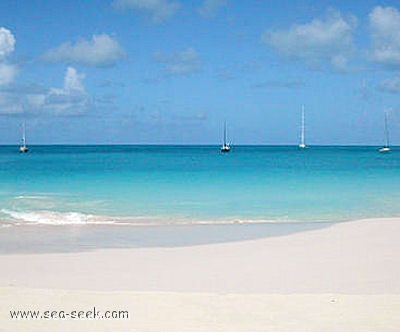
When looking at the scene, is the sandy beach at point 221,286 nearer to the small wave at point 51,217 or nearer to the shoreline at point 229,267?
the shoreline at point 229,267

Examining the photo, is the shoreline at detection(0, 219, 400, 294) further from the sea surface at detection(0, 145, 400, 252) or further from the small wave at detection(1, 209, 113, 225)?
the small wave at detection(1, 209, 113, 225)

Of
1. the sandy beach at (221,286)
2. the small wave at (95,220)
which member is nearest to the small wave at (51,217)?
the small wave at (95,220)

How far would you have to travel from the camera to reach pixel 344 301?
678 centimetres

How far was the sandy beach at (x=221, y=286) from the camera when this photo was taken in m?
5.95

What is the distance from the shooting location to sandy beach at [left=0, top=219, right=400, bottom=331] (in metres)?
5.95

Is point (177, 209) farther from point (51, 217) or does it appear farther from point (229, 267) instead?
point (229, 267)

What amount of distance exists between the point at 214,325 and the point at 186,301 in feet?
3.22

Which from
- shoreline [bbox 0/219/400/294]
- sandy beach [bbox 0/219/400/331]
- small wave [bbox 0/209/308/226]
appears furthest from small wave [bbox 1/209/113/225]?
sandy beach [bbox 0/219/400/331]

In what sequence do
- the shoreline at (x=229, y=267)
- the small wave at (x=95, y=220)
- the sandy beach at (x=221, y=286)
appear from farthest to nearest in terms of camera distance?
the small wave at (x=95, y=220), the shoreline at (x=229, y=267), the sandy beach at (x=221, y=286)

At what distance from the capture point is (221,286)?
25.7 ft

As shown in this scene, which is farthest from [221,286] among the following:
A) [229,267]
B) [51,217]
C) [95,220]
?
[51,217]

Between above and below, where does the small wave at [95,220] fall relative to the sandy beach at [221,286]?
below

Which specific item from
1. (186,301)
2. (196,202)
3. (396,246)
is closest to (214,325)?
(186,301)

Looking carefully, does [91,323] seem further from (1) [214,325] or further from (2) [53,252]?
(2) [53,252]
